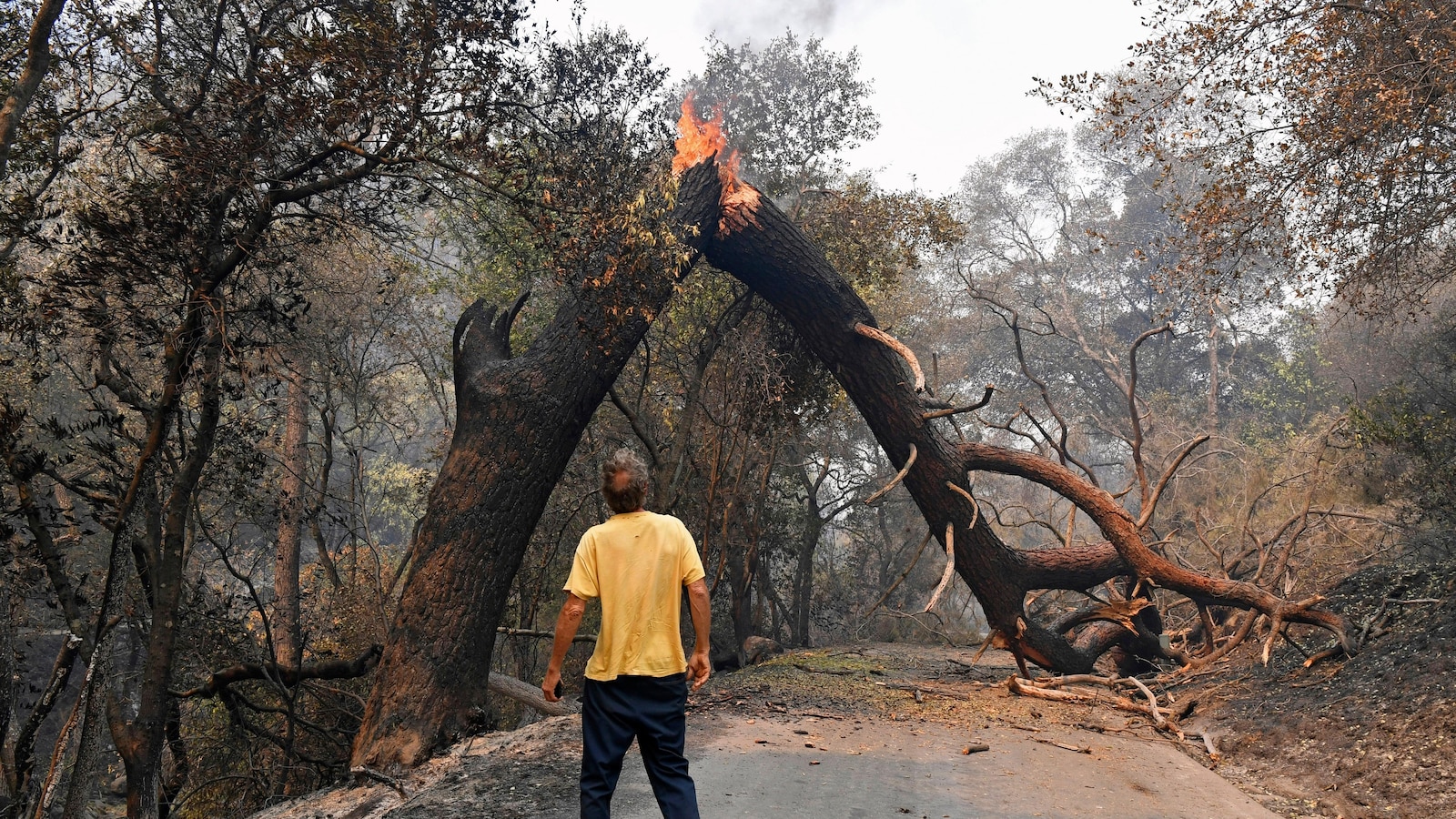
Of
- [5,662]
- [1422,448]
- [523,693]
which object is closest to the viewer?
[5,662]

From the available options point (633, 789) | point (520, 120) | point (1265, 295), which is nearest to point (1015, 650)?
point (1265, 295)

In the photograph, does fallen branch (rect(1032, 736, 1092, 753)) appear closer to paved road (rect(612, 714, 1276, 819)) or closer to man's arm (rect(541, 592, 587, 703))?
paved road (rect(612, 714, 1276, 819))

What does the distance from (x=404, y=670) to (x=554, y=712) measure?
6.86ft

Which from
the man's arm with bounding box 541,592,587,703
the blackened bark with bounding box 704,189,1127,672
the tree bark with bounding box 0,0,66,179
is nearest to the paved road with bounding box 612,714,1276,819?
the man's arm with bounding box 541,592,587,703

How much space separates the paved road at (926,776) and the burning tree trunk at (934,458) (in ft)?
8.85

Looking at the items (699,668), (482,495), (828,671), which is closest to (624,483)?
(699,668)

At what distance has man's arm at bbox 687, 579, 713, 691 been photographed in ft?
12.2

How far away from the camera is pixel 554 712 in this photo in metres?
7.67

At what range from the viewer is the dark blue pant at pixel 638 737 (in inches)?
137

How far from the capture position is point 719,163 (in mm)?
9133

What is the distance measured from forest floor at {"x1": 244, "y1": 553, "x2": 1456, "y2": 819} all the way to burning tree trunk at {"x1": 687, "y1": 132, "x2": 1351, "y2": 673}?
1.18 m

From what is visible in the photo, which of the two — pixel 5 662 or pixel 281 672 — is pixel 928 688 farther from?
pixel 5 662

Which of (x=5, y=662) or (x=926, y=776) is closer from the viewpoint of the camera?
(x=5, y=662)

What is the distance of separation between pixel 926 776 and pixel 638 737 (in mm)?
2805
